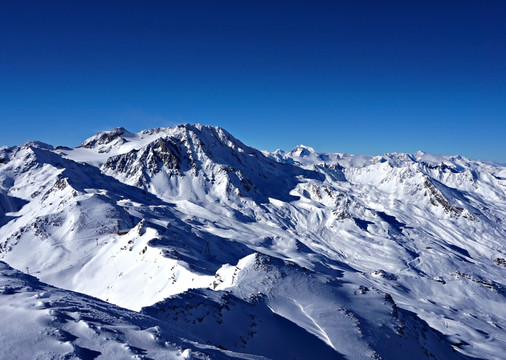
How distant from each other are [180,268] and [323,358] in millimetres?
33927

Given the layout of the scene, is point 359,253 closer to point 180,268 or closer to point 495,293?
point 495,293

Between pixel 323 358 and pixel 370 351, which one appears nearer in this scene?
pixel 323 358

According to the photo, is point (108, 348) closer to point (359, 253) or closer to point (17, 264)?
point (17, 264)

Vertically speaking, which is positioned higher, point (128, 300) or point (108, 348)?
point (108, 348)

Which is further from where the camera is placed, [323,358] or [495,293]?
[495,293]

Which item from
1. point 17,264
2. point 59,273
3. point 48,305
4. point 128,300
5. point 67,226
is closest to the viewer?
point 48,305

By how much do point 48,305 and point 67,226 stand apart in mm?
97155

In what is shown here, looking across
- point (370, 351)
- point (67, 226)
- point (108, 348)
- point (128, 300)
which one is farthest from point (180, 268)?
point (67, 226)

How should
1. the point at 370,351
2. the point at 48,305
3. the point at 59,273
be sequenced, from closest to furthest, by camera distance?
the point at 48,305, the point at 370,351, the point at 59,273

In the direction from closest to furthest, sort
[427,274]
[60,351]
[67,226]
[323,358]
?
1. [60,351]
2. [323,358]
3. [67,226]
4. [427,274]

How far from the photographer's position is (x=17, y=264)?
93312 mm

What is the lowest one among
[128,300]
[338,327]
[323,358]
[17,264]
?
[17,264]

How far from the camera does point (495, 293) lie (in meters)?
128

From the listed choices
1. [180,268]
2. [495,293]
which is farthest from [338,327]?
[495,293]
